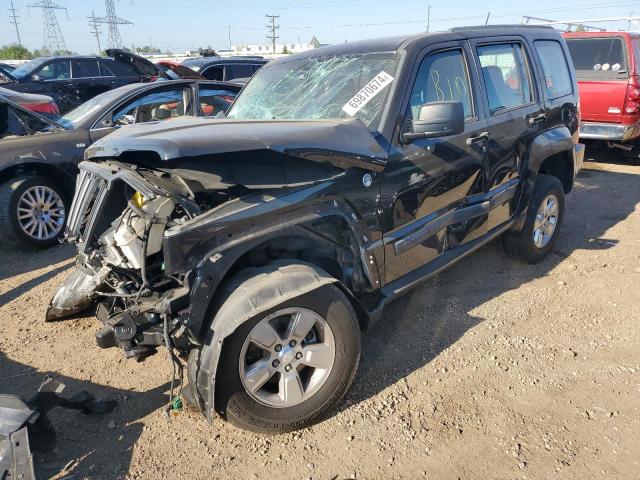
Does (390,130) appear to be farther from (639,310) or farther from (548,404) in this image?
(639,310)

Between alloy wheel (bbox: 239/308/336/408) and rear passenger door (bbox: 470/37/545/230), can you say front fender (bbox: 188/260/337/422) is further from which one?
rear passenger door (bbox: 470/37/545/230)

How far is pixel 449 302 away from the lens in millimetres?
4008

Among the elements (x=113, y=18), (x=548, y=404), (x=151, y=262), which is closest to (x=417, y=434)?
(x=548, y=404)

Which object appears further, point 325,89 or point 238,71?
point 238,71

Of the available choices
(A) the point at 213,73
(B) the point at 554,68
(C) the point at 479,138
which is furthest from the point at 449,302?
(A) the point at 213,73

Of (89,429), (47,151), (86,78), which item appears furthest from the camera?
(86,78)

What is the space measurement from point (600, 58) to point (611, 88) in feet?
2.89

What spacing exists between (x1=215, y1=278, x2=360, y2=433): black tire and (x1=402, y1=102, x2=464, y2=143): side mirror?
3.60ft

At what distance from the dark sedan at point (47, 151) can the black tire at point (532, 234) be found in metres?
3.68

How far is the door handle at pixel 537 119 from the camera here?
166 inches

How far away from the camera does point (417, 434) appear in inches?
104

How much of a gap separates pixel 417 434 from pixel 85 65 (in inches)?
510

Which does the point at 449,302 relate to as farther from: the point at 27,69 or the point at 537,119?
the point at 27,69

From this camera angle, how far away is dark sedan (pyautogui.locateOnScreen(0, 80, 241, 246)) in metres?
5.12
